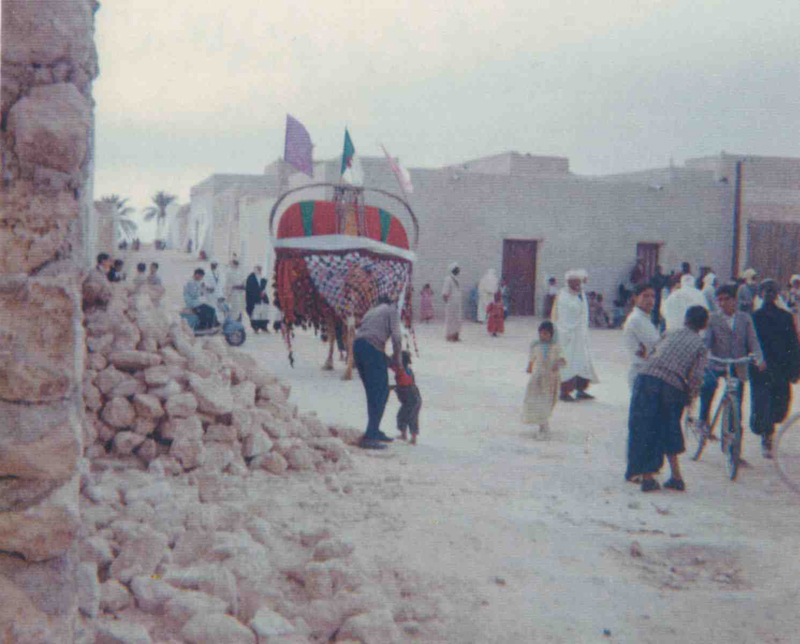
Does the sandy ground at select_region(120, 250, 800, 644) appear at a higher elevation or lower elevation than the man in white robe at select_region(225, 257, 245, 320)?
lower

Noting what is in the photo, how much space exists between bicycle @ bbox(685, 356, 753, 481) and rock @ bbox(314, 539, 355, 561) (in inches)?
126

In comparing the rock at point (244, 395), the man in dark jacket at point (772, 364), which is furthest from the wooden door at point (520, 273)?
the rock at point (244, 395)

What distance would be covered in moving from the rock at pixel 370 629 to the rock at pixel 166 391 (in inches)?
100

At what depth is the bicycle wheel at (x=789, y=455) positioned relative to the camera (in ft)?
17.2

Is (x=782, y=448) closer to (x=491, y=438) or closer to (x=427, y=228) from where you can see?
(x=491, y=438)

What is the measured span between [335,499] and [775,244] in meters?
19.5

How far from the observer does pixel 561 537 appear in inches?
176

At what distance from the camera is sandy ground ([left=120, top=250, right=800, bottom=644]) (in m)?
3.48

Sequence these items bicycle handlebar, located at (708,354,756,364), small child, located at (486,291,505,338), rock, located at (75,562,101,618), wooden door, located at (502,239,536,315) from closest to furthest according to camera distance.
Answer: rock, located at (75,562,101,618)
bicycle handlebar, located at (708,354,756,364)
small child, located at (486,291,505,338)
wooden door, located at (502,239,536,315)

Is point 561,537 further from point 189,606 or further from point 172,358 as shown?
point 172,358

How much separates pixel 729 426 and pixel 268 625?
13.2 ft

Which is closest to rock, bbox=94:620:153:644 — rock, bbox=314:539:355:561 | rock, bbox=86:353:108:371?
rock, bbox=314:539:355:561

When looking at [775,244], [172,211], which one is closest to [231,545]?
[775,244]

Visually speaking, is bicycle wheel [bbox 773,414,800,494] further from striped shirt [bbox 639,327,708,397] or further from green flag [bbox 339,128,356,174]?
green flag [bbox 339,128,356,174]
